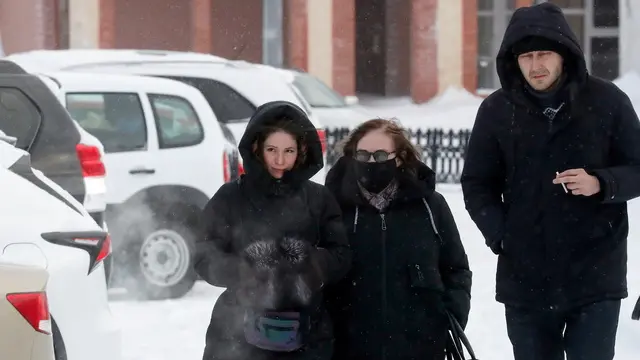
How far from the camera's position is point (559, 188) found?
4840 millimetres

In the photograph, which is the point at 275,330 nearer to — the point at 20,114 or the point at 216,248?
the point at 216,248

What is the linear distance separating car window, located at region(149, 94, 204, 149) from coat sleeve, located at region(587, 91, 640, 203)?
5.74 m

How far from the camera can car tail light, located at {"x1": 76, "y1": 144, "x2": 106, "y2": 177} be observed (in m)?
8.31

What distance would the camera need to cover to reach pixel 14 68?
27.7ft

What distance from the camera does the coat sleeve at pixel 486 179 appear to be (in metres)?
4.92

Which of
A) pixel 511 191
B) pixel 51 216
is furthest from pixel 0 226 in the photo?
pixel 511 191

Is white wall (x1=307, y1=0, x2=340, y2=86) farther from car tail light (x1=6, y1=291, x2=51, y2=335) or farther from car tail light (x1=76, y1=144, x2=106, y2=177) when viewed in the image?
car tail light (x1=6, y1=291, x2=51, y2=335)

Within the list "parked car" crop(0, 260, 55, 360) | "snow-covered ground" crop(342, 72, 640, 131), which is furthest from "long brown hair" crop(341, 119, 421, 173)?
"snow-covered ground" crop(342, 72, 640, 131)

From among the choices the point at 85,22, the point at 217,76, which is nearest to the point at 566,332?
the point at 217,76

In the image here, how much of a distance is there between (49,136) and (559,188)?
4.20 metres

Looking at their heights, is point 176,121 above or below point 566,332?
above

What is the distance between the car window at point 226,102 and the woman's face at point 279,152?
7796 mm

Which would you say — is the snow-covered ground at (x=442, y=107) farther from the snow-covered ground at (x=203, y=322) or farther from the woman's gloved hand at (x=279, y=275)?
the woman's gloved hand at (x=279, y=275)

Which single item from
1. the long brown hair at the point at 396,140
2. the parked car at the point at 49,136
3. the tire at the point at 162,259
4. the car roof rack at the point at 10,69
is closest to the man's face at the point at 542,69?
the long brown hair at the point at 396,140
